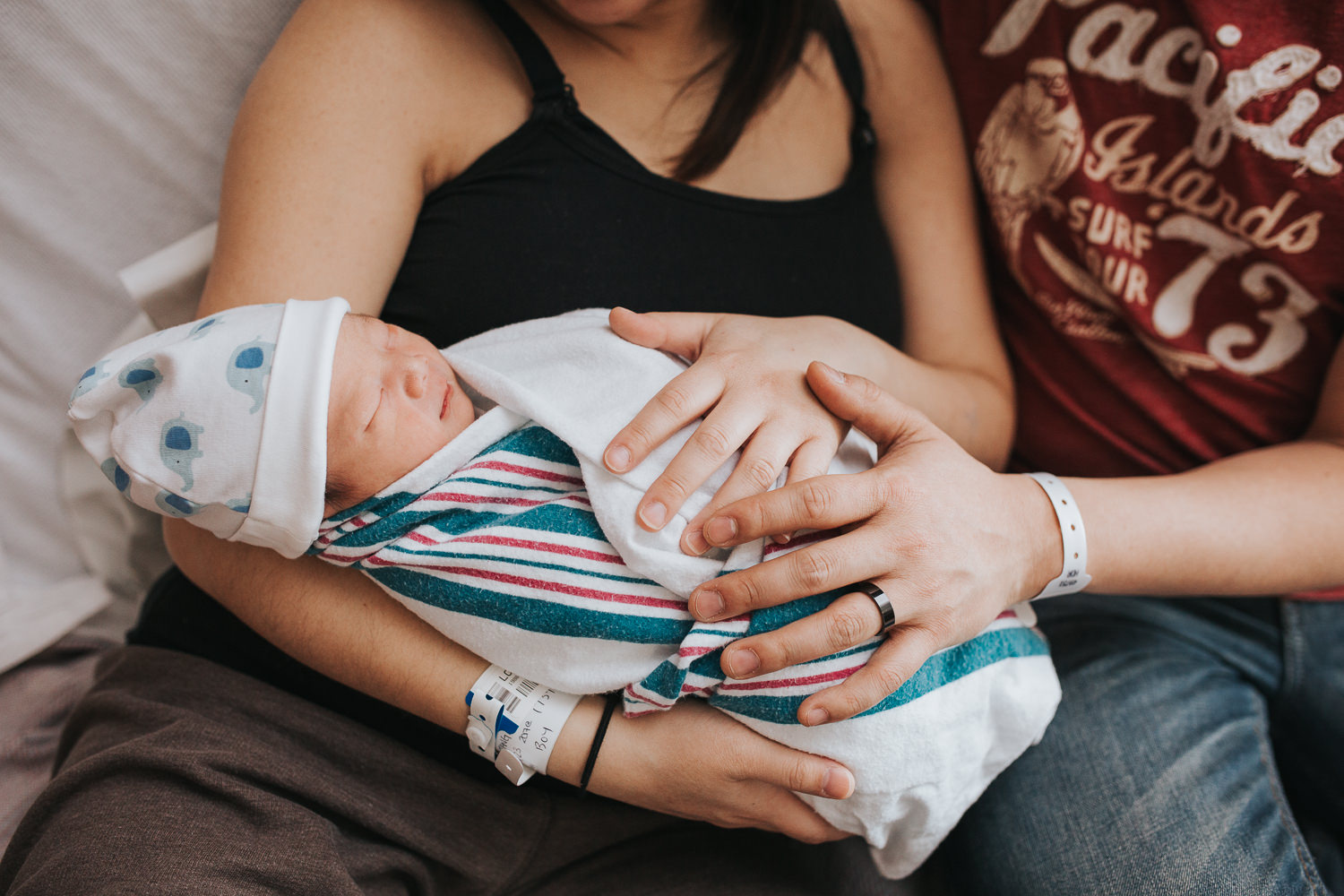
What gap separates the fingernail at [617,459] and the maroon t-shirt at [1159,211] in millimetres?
768

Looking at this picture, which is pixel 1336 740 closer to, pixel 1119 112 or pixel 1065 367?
pixel 1065 367

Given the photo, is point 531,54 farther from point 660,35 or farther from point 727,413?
point 727,413

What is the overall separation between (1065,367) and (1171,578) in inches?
15.0

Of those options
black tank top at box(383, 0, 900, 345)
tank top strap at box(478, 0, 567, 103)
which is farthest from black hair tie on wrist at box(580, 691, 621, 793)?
tank top strap at box(478, 0, 567, 103)

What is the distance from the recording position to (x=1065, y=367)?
1245mm

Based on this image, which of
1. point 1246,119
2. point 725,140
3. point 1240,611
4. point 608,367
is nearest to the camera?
point 608,367

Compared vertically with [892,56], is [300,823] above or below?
below

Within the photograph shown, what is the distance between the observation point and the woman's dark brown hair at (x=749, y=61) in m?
1.08

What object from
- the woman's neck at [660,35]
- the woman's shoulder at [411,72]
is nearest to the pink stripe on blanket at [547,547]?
the woman's shoulder at [411,72]

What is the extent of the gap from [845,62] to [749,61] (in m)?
0.17

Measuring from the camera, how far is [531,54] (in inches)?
39.5

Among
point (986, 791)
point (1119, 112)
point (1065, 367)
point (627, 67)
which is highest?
point (627, 67)

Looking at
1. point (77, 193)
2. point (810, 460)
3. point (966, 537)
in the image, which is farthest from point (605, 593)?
point (77, 193)

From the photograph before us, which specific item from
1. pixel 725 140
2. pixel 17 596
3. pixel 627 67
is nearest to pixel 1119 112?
pixel 725 140
